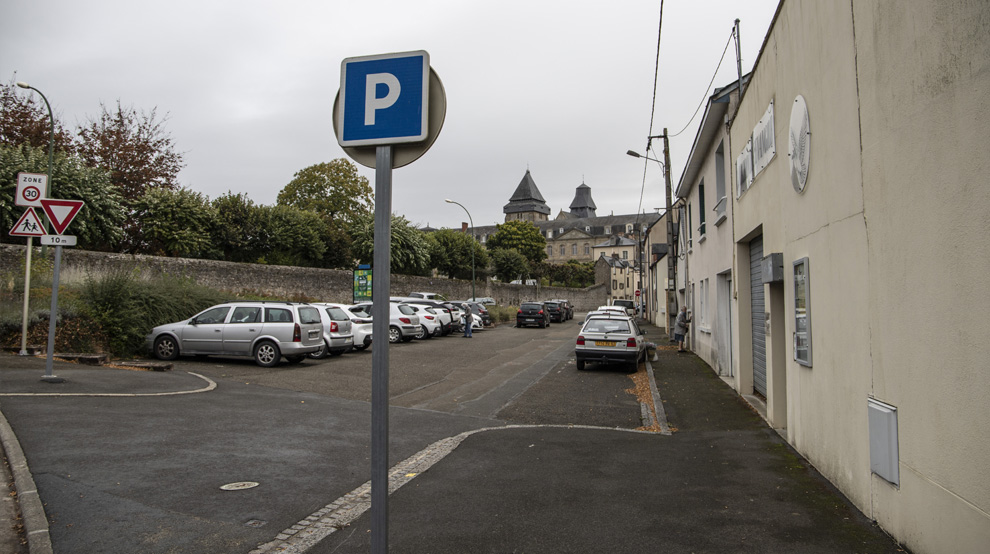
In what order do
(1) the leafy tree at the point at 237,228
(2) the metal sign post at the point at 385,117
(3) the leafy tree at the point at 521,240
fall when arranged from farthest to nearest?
(3) the leafy tree at the point at 521,240 < (1) the leafy tree at the point at 237,228 < (2) the metal sign post at the point at 385,117

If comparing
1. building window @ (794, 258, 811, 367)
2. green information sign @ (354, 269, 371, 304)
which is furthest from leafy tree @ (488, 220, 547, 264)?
building window @ (794, 258, 811, 367)

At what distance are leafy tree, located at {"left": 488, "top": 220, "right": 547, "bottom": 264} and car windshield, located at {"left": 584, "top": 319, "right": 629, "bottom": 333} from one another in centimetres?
8146

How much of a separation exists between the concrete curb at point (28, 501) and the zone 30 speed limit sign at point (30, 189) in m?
5.37

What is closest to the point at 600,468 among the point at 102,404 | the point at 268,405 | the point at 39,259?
the point at 268,405

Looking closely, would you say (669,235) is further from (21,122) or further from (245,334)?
(21,122)

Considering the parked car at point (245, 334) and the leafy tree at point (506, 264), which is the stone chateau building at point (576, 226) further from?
the parked car at point (245, 334)

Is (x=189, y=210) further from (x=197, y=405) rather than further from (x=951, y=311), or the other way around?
(x=951, y=311)

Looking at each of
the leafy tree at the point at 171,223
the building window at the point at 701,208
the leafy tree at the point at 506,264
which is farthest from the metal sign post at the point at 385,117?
the leafy tree at the point at 506,264

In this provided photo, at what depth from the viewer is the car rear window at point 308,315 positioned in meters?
Answer: 15.8

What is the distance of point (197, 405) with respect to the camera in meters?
9.37

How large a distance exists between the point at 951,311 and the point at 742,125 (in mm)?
8079

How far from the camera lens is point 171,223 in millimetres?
29625

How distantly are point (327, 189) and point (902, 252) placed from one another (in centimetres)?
5817

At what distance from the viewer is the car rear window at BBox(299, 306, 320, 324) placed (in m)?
15.8
